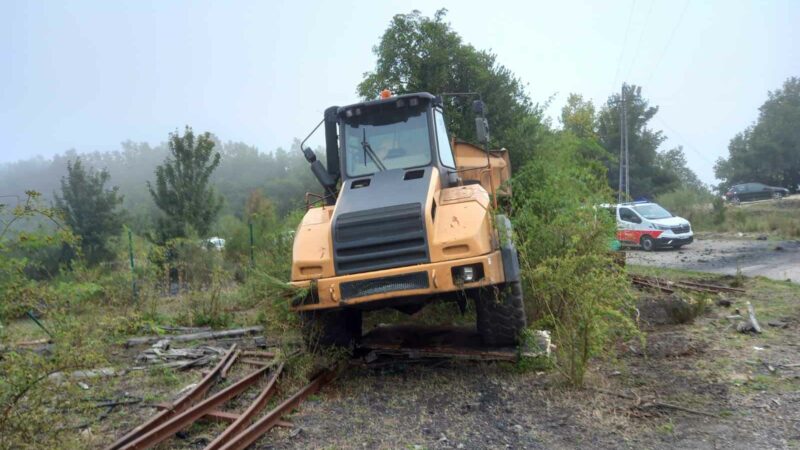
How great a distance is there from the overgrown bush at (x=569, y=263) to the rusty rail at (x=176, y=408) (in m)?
3.65

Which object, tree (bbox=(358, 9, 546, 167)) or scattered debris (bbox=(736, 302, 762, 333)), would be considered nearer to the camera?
scattered debris (bbox=(736, 302, 762, 333))

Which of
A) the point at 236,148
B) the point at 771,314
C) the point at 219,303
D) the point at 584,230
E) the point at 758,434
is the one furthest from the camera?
the point at 236,148

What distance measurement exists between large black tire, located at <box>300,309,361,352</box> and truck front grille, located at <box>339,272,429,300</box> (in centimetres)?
87

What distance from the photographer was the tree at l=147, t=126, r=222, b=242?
22969 mm

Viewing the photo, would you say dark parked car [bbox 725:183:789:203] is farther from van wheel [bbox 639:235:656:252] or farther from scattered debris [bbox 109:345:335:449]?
scattered debris [bbox 109:345:335:449]

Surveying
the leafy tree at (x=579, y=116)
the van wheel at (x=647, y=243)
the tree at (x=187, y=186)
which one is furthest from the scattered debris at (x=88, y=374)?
the leafy tree at (x=579, y=116)

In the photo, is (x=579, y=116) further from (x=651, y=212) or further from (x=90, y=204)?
(x=90, y=204)

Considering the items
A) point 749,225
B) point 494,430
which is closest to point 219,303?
point 494,430

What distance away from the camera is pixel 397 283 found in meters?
6.50

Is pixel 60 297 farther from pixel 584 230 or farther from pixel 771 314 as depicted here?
pixel 771 314

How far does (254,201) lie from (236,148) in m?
58.6

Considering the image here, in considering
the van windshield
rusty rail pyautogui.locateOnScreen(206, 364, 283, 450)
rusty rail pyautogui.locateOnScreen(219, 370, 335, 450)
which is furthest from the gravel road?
rusty rail pyautogui.locateOnScreen(206, 364, 283, 450)

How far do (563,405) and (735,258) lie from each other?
15.9 m

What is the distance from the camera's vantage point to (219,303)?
12.0 metres
